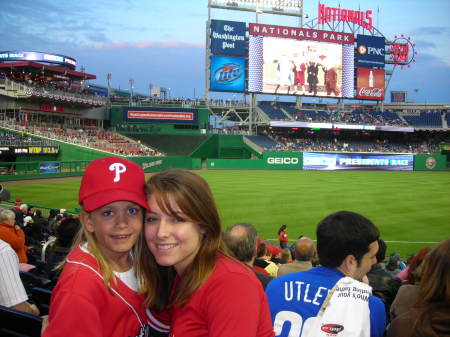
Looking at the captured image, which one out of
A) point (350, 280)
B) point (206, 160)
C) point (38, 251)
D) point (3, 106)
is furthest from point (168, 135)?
point (350, 280)

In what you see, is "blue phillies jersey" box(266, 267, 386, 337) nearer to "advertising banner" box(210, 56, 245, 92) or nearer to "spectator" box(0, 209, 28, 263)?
"spectator" box(0, 209, 28, 263)

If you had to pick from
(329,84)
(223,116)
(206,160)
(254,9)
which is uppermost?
(254,9)

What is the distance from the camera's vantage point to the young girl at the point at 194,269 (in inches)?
68.3

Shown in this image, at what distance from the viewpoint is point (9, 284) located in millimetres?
3010

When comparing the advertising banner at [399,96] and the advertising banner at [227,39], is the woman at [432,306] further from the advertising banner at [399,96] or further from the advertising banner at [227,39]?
the advertising banner at [399,96]

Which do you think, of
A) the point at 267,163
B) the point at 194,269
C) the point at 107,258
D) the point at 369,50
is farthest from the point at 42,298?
the point at 369,50

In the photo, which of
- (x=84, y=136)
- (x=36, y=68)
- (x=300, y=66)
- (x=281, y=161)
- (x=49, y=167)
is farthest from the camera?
(x=300, y=66)

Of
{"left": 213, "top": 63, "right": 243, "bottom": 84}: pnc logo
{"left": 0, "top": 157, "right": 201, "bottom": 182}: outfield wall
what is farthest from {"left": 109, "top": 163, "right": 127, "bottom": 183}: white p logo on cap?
{"left": 213, "top": 63, "right": 243, "bottom": 84}: pnc logo

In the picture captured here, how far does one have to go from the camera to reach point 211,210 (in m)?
2.03

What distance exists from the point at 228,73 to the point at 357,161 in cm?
1865

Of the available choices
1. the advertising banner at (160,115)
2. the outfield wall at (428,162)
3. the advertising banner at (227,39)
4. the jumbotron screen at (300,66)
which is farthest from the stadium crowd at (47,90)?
the outfield wall at (428,162)

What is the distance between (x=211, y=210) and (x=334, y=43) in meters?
52.7

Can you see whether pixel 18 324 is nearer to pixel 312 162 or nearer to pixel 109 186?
pixel 109 186

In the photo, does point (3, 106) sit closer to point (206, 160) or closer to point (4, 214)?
point (206, 160)
